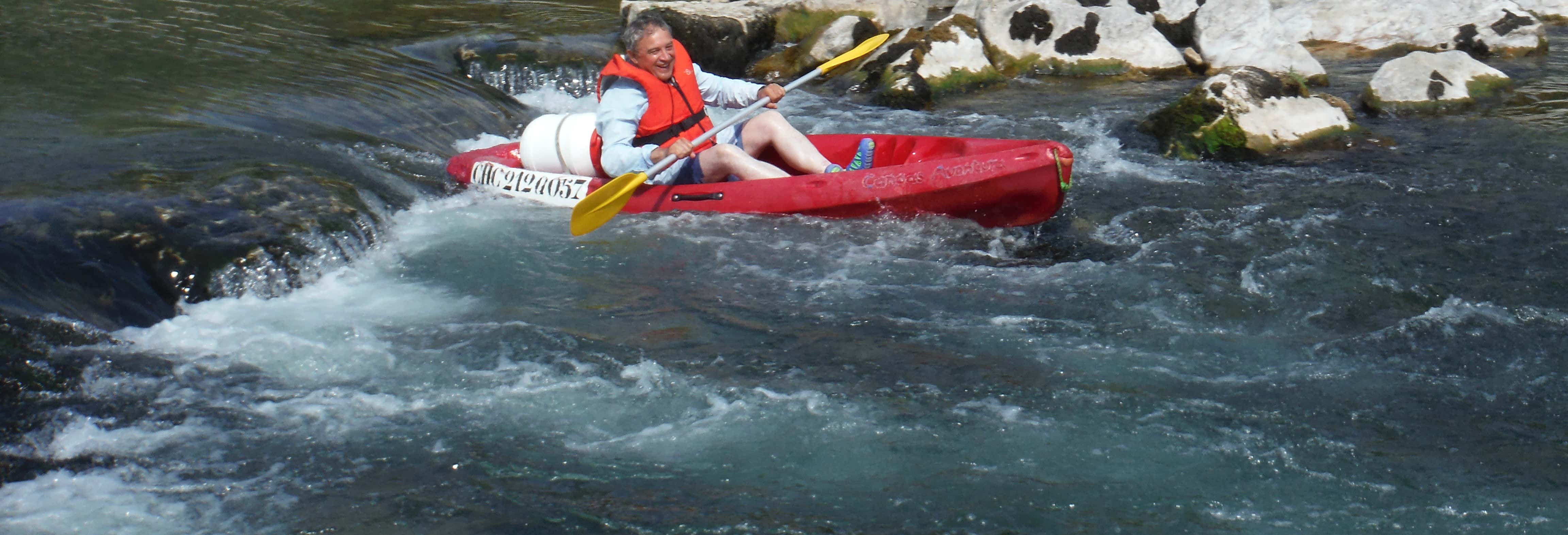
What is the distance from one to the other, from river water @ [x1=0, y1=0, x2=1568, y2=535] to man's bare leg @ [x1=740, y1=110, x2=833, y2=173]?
1.27 ft

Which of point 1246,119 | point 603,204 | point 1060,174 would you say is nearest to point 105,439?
point 603,204

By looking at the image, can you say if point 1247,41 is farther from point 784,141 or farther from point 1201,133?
point 784,141

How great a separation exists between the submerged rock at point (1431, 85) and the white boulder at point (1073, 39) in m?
1.50

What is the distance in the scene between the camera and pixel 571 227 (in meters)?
5.09

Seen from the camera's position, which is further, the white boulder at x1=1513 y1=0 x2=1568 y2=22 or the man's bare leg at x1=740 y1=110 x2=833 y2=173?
the white boulder at x1=1513 y1=0 x2=1568 y2=22

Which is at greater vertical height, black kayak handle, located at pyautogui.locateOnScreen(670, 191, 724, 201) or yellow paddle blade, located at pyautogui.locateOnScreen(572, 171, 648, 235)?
yellow paddle blade, located at pyautogui.locateOnScreen(572, 171, 648, 235)

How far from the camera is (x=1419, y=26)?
8.77 metres

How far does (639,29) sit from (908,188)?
1.38m

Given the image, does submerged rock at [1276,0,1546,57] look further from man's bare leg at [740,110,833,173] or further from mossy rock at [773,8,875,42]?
man's bare leg at [740,110,833,173]

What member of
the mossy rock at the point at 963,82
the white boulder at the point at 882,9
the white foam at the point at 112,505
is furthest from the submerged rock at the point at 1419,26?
the white foam at the point at 112,505

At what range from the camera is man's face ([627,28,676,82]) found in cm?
532

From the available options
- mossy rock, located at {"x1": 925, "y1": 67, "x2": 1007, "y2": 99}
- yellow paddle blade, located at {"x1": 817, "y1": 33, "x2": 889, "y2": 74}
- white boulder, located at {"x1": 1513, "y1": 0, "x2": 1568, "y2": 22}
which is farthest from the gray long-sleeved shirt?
white boulder, located at {"x1": 1513, "y1": 0, "x2": 1568, "y2": 22}

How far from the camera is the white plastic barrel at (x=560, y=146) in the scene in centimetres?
589

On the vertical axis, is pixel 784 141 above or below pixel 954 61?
above
